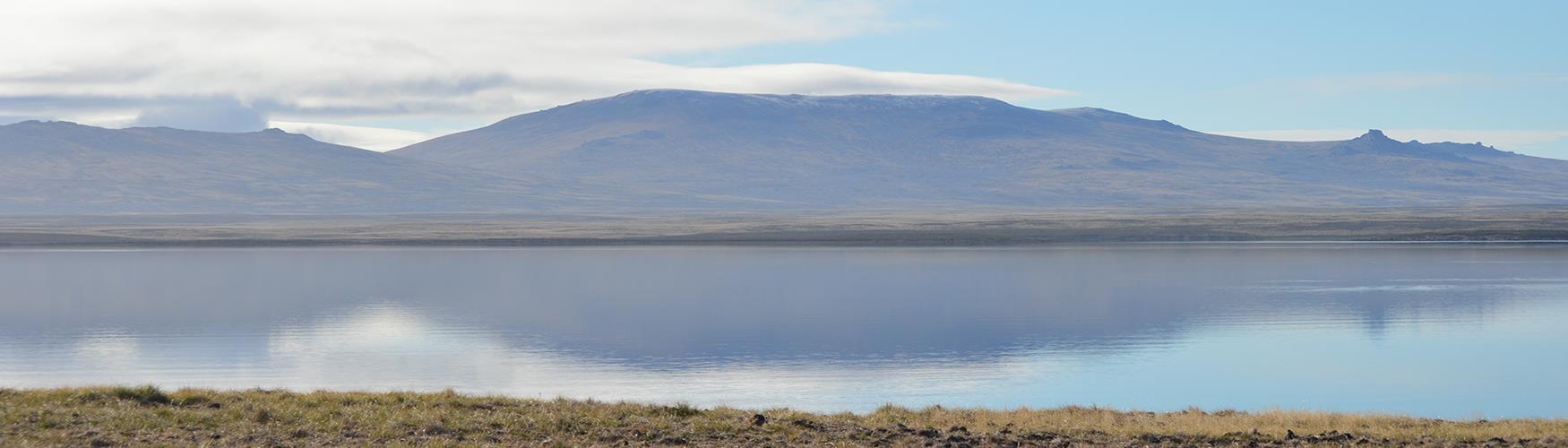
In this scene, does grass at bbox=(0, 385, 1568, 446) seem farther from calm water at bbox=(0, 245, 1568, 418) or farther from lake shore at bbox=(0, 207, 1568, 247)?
lake shore at bbox=(0, 207, 1568, 247)

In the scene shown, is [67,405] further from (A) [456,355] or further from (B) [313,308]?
(B) [313,308]

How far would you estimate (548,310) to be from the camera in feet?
152

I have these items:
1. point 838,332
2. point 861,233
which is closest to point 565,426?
point 838,332

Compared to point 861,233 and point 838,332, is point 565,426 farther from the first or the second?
point 861,233

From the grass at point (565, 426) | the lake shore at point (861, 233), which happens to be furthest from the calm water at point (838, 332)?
the lake shore at point (861, 233)

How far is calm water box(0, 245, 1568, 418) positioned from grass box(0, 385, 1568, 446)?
7220 mm

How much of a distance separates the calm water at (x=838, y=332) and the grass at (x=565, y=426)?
23.7ft

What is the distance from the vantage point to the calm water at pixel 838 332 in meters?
28.6

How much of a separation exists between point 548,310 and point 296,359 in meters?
13.4

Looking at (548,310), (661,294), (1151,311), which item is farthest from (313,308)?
(1151,311)

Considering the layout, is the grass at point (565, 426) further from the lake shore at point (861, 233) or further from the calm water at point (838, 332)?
the lake shore at point (861, 233)

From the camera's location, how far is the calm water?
28609mm

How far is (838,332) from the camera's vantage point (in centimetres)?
3953

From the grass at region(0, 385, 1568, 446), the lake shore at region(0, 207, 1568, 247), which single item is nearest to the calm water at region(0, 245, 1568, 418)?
the grass at region(0, 385, 1568, 446)
